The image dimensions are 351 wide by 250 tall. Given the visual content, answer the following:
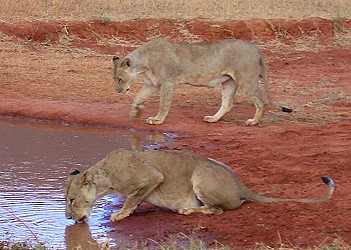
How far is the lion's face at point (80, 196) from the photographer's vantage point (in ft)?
27.2

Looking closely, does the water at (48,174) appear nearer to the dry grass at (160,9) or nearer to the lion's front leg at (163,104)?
the lion's front leg at (163,104)

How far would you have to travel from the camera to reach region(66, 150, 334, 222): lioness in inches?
327

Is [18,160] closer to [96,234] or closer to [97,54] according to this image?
[96,234]

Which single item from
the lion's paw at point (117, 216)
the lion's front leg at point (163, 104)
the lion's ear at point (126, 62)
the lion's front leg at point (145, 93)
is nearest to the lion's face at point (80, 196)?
the lion's paw at point (117, 216)

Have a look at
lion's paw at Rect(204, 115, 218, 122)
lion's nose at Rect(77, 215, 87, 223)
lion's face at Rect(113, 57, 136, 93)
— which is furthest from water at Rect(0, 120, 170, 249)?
lion's paw at Rect(204, 115, 218, 122)

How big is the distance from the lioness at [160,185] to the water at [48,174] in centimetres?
29

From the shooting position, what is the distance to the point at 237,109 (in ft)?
46.4

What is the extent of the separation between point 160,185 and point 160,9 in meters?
14.6

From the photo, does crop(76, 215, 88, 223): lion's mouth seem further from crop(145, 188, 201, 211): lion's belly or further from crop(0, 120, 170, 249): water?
crop(145, 188, 201, 211): lion's belly

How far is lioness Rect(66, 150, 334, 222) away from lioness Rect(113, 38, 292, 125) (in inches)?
153

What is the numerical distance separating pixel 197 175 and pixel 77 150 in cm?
318

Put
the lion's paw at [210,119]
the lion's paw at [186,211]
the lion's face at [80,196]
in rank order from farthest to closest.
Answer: the lion's paw at [210,119], the lion's paw at [186,211], the lion's face at [80,196]

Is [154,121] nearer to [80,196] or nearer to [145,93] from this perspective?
[145,93]

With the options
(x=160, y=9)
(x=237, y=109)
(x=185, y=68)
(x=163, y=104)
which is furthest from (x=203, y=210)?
(x=160, y=9)
